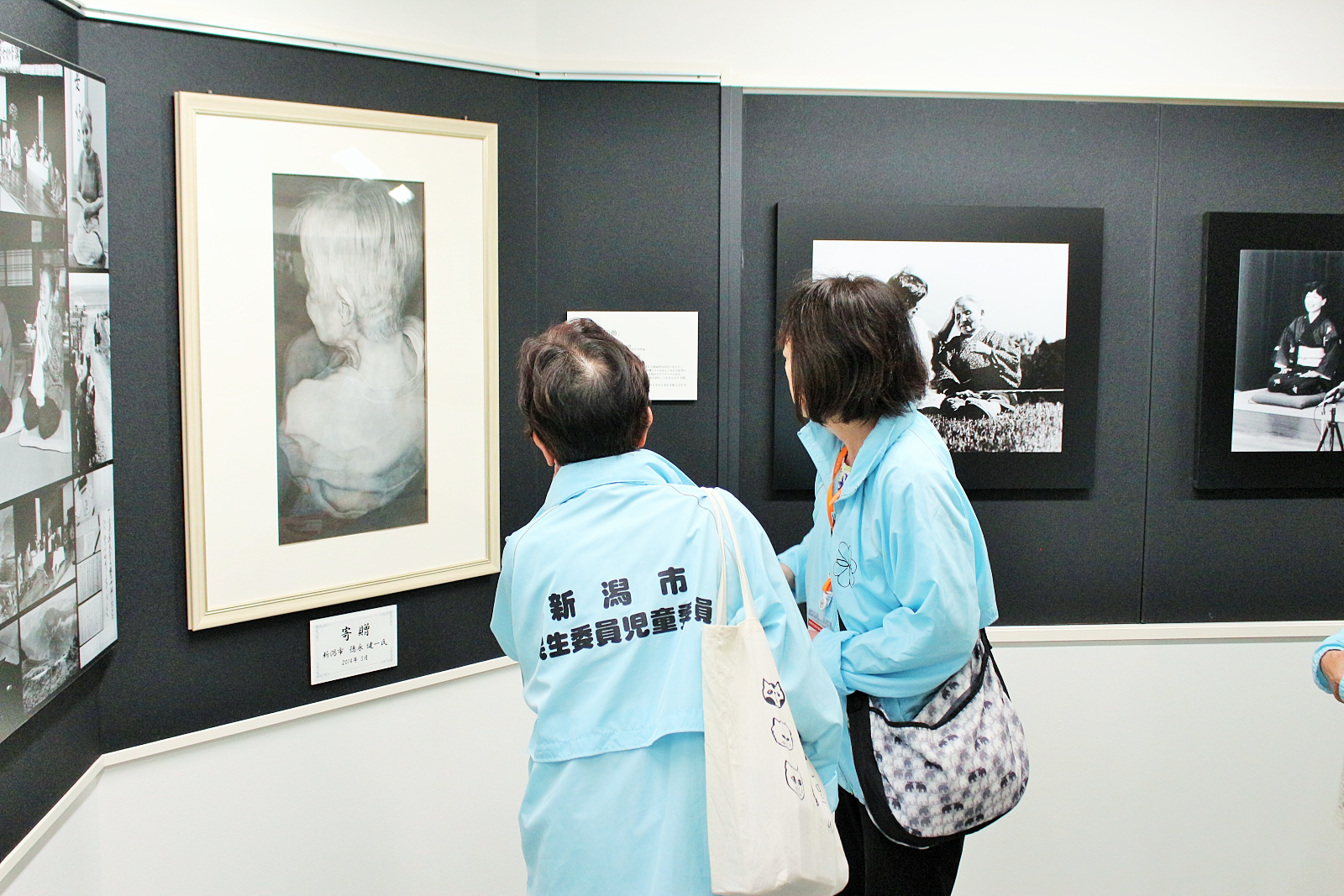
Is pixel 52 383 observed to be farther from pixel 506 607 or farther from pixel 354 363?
pixel 506 607

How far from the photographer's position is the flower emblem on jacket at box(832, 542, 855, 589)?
5.97 ft

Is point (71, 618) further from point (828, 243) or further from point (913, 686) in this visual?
point (828, 243)

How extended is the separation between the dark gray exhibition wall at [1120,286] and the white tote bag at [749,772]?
140cm

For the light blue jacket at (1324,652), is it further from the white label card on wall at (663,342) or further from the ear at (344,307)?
the ear at (344,307)

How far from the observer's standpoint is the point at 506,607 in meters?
1.57

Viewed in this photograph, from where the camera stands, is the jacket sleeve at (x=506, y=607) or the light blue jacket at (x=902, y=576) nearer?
the jacket sleeve at (x=506, y=607)

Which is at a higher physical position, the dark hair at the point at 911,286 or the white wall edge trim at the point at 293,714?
the dark hair at the point at 911,286

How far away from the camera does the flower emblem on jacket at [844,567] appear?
1819 mm

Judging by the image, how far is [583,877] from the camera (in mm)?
1427

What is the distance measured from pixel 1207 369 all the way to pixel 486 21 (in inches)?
95.8

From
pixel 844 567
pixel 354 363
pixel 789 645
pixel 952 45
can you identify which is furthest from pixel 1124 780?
pixel 354 363

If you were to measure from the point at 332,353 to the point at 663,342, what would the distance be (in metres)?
0.92

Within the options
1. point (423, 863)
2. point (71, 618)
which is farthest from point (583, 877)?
point (423, 863)

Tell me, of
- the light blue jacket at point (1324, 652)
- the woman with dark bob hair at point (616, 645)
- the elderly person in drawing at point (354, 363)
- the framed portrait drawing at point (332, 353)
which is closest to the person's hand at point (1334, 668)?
the light blue jacket at point (1324, 652)
